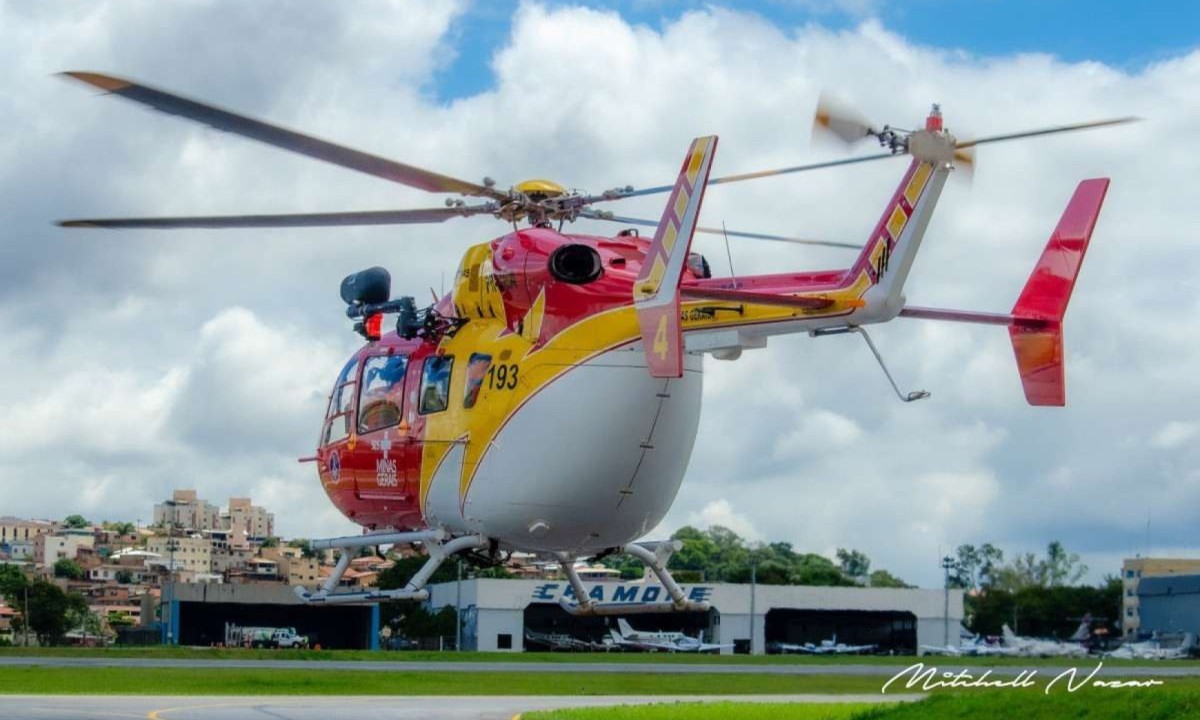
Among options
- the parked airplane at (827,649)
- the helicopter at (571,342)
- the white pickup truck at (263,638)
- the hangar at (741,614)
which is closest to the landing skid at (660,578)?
the helicopter at (571,342)

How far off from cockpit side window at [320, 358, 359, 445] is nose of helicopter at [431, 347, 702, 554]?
404cm

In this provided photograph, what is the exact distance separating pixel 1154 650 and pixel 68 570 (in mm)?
122786

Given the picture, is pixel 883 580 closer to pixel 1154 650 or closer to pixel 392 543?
pixel 1154 650

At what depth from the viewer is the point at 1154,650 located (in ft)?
298

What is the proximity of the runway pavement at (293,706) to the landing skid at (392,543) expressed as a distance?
3879 mm

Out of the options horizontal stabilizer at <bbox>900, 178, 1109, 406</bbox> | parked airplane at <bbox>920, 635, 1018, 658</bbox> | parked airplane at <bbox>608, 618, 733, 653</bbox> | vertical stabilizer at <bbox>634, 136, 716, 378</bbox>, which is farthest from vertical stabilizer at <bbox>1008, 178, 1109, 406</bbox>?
parked airplane at <bbox>608, 618, 733, 653</bbox>

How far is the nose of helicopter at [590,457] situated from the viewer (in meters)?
23.2

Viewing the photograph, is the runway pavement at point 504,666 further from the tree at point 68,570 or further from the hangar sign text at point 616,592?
the tree at point 68,570

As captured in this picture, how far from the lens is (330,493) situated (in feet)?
93.9

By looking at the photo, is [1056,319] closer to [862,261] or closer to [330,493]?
[862,261]

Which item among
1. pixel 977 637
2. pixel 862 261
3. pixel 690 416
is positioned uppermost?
pixel 862 261

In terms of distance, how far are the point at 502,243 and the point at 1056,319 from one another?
26.8 feet

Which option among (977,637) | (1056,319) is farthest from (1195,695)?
(977,637)

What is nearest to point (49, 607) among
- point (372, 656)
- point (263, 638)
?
point (263, 638)
